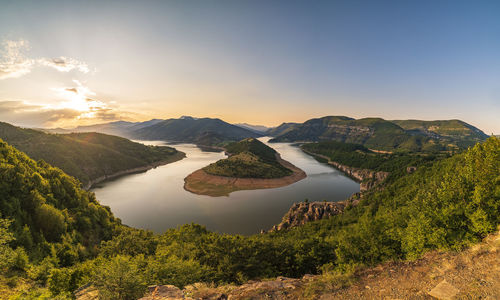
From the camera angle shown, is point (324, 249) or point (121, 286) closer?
point (121, 286)

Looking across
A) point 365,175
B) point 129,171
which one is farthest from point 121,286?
point 129,171

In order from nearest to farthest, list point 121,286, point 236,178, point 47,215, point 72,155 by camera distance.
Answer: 1. point 121,286
2. point 47,215
3. point 236,178
4. point 72,155

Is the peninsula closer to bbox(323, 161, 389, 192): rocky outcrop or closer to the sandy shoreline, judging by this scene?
the sandy shoreline

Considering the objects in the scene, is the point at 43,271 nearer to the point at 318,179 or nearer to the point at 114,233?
the point at 114,233

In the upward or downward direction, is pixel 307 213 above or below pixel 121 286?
below

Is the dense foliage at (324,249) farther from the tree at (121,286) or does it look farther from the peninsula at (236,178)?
the peninsula at (236,178)

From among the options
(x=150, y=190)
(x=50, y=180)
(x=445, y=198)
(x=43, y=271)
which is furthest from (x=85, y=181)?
(x=445, y=198)

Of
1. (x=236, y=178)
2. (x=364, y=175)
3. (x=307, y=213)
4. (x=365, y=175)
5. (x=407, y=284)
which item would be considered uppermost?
(x=407, y=284)

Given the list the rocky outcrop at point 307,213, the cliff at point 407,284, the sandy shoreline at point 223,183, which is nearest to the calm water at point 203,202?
the sandy shoreline at point 223,183

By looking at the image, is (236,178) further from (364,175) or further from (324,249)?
(364,175)
